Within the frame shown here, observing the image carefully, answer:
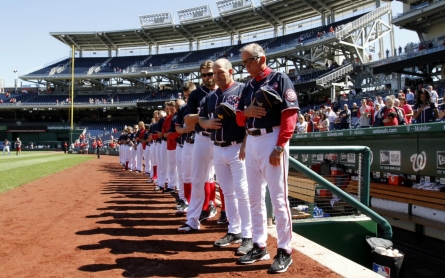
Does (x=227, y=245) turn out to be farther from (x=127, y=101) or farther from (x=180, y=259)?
(x=127, y=101)

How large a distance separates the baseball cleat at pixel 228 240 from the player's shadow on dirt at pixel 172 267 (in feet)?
1.41

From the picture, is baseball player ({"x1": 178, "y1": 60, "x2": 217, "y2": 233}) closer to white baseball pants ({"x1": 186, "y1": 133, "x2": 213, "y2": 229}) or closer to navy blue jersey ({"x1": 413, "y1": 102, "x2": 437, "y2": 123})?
white baseball pants ({"x1": 186, "y1": 133, "x2": 213, "y2": 229})

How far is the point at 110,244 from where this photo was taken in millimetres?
4074

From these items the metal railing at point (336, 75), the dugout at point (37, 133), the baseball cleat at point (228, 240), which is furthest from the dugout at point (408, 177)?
the dugout at point (37, 133)

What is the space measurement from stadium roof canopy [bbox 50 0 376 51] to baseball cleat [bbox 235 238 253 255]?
106ft

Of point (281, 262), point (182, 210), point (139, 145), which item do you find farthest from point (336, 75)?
point (281, 262)

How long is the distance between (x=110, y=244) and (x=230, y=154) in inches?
65.6

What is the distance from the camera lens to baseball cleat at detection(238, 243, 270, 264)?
3377 millimetres

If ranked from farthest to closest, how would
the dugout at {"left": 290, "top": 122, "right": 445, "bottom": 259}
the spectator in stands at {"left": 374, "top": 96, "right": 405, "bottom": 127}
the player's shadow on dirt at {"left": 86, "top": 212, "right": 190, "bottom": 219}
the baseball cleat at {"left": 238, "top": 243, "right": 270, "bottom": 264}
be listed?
the spectator in stands at {"left": 374, "top": 96, "right": 405, "bottom": 127} → the player's shadow on dirt at {"left": 86, "top": 212, "right": 190, "bottom": 219} → the dugout at {"left": 290, "top": 122, "right": 445, "bottom": 259} → the baseball cleat at {"left": 238, "top": 243, "right": 270, "bottom": 264}

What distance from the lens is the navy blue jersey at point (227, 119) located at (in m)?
3.89

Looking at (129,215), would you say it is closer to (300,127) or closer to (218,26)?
(300,127)

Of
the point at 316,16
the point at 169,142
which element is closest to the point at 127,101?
the point at 316,16

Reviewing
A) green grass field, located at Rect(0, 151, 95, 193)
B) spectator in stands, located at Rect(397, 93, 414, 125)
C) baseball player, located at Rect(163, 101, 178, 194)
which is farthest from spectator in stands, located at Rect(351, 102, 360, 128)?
green grass field, located at Rect(0, 151, 95, 193)

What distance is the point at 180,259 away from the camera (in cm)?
353
